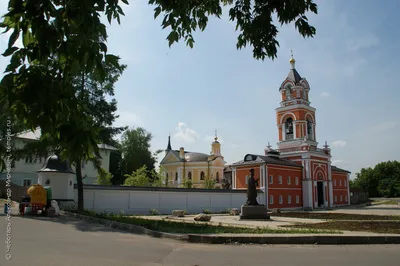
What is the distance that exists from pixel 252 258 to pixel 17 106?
7.06 meters

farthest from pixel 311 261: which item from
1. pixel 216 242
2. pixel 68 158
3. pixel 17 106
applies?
pixel 17 106

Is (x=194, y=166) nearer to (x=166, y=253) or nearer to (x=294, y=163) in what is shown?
(x=294, y=163)

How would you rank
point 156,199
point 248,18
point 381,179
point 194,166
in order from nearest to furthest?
point 248,18, point 156,199, point 194,166, point 381,179

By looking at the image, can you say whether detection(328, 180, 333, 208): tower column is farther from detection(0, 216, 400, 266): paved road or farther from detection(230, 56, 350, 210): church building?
detection(0, 216, 400, 266): paved road

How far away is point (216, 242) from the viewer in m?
11.2

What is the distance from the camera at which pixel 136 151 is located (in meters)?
73.4

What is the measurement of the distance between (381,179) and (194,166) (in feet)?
179

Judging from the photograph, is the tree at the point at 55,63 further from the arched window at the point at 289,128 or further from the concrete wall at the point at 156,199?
the arched window at the point at 289,128

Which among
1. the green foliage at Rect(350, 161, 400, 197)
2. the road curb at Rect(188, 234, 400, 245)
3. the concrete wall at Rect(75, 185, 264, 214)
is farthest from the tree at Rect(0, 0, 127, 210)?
the green foliage at Rect(350, 161, 400, 197)

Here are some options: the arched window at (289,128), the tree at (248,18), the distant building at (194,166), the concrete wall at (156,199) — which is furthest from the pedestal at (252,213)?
the distant building at (194,166)

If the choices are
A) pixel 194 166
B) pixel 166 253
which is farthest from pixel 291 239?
pixel 194 166

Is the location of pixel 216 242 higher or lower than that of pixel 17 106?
lower

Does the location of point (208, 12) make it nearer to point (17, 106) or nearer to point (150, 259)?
point (17, 106)

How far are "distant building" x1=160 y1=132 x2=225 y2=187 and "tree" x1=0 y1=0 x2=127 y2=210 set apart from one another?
6548 centimetres
